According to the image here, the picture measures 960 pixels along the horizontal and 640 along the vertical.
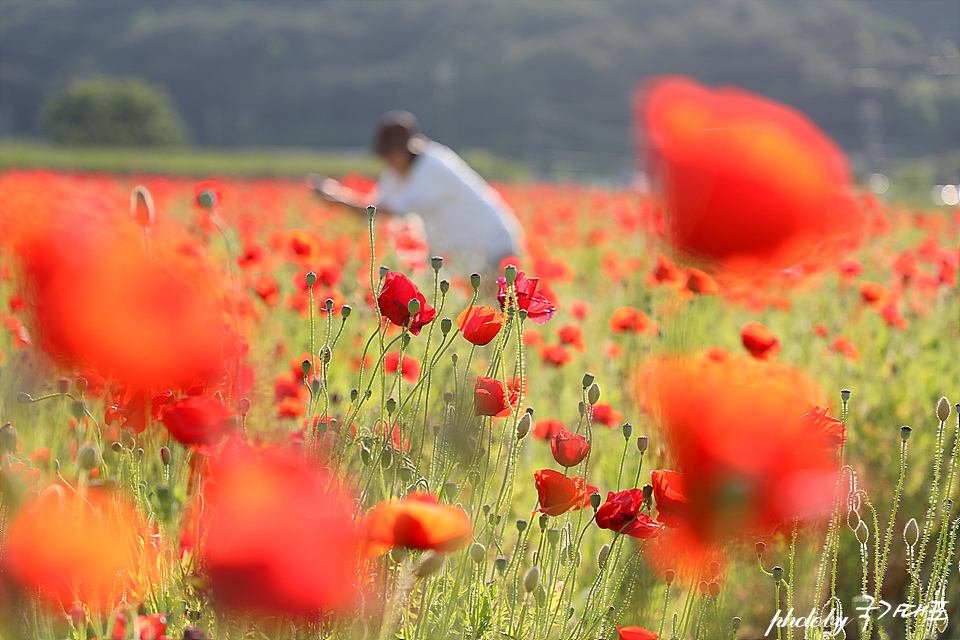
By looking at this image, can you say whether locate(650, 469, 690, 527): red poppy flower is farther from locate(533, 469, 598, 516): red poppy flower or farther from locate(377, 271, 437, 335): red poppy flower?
locate(377, 271, 437, 335): red poppy flower

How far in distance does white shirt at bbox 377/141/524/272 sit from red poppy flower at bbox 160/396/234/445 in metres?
3.53

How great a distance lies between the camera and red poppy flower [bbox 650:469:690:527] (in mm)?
959

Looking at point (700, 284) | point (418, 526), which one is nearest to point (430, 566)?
point (418, 526)

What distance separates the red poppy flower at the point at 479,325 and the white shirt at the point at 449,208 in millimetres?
3395

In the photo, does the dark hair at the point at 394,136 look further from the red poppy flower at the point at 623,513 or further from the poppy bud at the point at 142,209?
the red poppy flower at the point at 623,513

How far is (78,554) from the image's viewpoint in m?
0.88

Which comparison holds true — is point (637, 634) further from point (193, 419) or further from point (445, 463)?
point (193, 419)

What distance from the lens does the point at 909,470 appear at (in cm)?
225

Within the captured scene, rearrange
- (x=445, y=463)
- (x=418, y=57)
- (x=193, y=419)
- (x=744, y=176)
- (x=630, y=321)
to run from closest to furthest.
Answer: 1. (x=744, y=176)
2. (x=193, y=419)
3. (x=445, y=463)
4. (x=630, y=321)
5. (x=418, y=57)

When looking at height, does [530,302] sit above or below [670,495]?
above

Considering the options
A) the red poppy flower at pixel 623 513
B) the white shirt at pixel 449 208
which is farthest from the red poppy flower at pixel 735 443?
the white shirt at pixel 449 208

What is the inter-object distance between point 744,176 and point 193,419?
66cm

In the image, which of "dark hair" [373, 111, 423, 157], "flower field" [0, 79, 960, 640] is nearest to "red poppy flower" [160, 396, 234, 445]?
"flower field" [0, 79, 960, 640]

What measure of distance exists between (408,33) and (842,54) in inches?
1522
